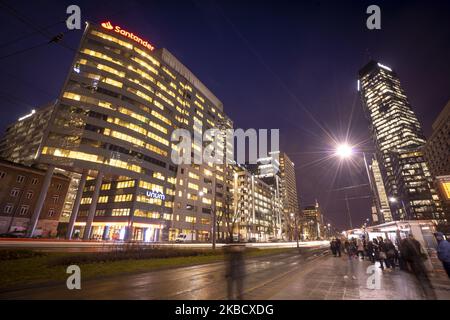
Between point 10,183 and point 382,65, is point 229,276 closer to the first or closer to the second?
point 10,183

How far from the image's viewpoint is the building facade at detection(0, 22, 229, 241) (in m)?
47.9

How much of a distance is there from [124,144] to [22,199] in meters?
25.7

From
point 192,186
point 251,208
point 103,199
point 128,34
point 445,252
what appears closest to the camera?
point 445,252

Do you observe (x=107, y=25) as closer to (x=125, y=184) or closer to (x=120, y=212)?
(x=125, y=184)

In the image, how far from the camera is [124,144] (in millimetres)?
54438

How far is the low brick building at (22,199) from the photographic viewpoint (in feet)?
155

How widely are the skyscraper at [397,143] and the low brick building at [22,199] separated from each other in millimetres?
91678

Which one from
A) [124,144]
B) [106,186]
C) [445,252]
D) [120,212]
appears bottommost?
[445,252]

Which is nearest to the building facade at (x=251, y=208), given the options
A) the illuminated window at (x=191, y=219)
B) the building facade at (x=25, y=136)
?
the illuminated window at (x=191, y=219)

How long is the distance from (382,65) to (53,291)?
25410 cm

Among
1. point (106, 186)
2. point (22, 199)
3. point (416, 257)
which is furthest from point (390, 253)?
point (22, 199)

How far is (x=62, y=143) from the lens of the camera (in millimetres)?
46000

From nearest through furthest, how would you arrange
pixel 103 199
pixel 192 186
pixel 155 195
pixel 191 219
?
pixel 155 195
pixel 103 199
pixel 191 219
pixel 192 186

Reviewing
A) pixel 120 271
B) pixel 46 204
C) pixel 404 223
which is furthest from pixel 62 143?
pixel 404 223
